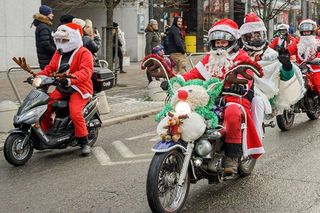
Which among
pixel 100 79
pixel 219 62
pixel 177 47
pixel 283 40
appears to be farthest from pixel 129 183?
pixel 177 47

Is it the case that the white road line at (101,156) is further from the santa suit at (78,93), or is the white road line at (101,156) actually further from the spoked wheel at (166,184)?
the spoked wheel at (166,184)

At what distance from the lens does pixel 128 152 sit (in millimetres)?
7445

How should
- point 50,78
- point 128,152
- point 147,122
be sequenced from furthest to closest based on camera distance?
point 147,122 < point 128,152 < point 50,78

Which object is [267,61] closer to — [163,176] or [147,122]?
[163,176]

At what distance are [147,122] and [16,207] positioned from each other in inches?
199

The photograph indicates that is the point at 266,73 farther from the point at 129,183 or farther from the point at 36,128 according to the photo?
the point at 36,128

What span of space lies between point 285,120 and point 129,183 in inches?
152

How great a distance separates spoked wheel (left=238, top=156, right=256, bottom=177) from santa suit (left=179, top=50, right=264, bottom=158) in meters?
0.38

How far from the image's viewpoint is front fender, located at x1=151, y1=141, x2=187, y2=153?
176 inches

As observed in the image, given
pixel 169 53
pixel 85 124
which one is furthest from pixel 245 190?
pixel 169 53

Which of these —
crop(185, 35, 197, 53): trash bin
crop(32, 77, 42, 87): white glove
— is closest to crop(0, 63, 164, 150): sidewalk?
crop(32, 77, 42, 87): white glove

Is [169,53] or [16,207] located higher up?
[169,53]

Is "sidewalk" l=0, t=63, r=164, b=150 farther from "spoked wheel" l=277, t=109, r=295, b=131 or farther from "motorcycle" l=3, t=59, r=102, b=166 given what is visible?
"spoked wheel" l=277, t=109, r=295, b=131

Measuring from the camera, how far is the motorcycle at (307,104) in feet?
→ 29.0
